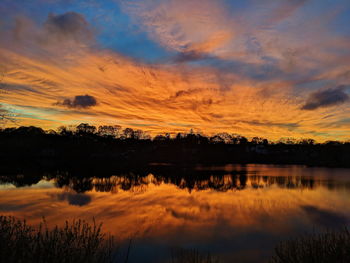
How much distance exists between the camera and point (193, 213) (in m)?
25.1

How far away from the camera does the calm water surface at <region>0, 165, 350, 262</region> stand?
16.1 m

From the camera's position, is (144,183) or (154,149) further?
(154,149)

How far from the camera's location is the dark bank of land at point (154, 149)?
112250mm

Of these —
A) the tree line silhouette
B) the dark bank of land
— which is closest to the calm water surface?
the tree line silhouette

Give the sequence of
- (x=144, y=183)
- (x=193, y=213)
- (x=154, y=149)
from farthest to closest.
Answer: (x=154, y=149) → (x=144, y=183) → (x=193, y=213)

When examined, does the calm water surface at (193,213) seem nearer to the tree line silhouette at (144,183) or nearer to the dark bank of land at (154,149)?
the tree line silhouette at (144,183)

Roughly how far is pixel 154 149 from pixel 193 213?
123 metres

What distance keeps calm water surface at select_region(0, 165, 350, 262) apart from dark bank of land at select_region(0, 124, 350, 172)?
75.0 m

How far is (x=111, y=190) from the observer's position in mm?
37531

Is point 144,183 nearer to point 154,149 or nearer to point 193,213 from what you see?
point 193,213

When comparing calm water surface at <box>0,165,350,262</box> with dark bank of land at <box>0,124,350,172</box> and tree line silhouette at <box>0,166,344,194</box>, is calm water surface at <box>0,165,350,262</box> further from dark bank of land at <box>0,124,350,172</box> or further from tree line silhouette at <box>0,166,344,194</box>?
dark bank of land at <box>0,124,350,172</box>

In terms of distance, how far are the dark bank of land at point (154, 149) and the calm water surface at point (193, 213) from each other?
246ft

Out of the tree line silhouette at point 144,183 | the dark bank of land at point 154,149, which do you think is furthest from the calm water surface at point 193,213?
the dark bank of land at point 154,149

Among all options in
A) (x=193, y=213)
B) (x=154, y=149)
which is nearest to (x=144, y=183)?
(x=193, y=213)
